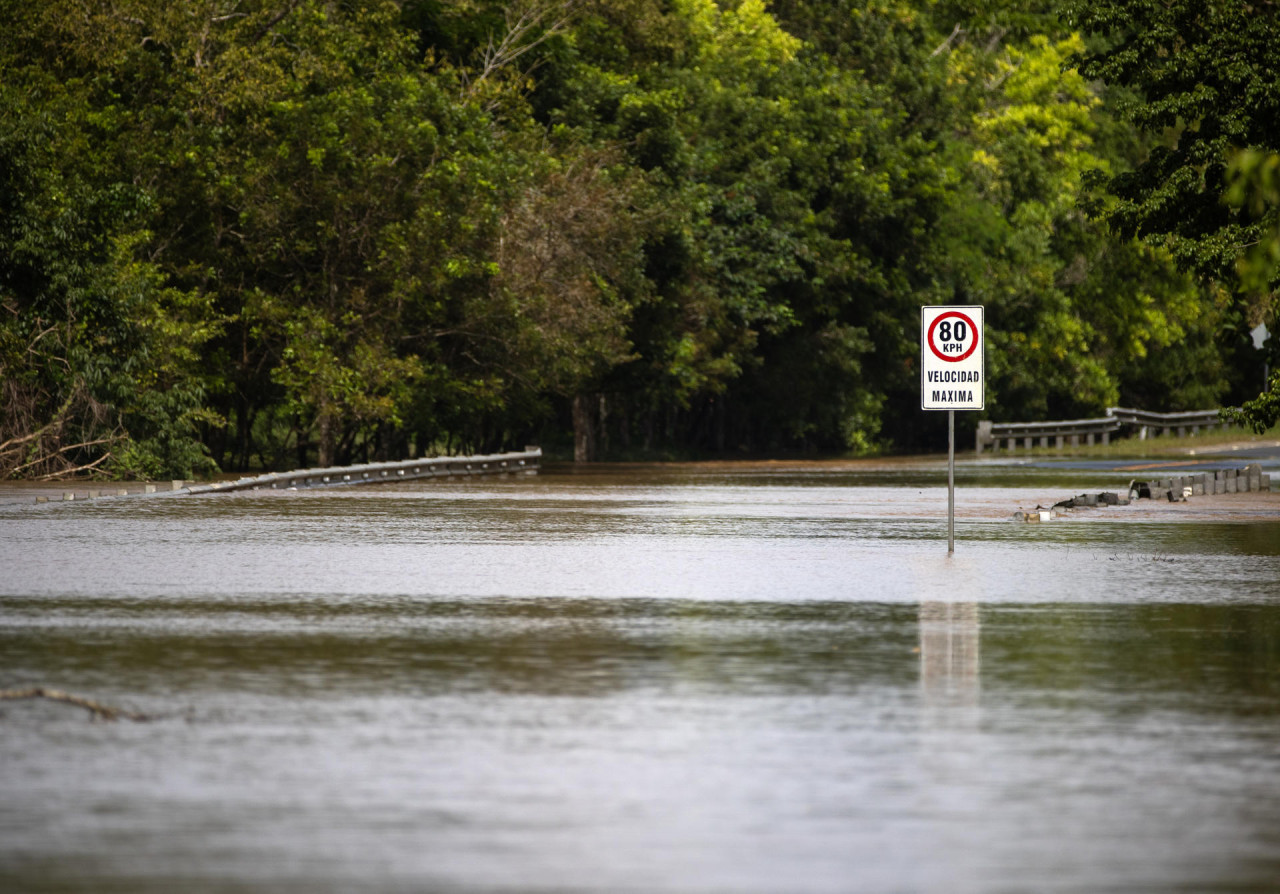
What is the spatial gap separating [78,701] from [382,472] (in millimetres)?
34719

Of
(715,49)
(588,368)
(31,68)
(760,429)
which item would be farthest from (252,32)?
(760,429)

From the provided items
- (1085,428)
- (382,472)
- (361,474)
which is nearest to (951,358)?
(361,474)

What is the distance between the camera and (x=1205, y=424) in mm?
80750

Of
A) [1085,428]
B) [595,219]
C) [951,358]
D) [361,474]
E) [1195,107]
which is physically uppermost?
[595,219]

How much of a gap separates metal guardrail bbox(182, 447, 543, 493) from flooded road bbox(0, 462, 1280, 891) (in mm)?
15995

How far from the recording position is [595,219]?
57531 millimetres

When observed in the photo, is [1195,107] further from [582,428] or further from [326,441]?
[582,428]

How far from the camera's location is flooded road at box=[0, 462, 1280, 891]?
8211mm

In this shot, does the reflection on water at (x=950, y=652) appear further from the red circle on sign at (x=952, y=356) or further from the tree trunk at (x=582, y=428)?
the tree trunk at (x=582, y=428)

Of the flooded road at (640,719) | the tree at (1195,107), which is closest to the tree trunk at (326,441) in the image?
the tree at (1195,107)

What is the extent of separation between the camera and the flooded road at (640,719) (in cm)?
821

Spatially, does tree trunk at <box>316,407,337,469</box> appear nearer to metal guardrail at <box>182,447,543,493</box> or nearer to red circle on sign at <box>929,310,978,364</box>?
metal guardrail at <box>182,447,543,493</box>

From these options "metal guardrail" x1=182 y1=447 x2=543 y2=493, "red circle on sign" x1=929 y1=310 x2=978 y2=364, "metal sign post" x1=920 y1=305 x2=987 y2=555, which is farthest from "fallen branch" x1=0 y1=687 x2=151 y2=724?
"metal guardrail" x1=182 y1=447 x2=543 y2=493

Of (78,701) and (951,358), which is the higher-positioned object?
(951,358)
